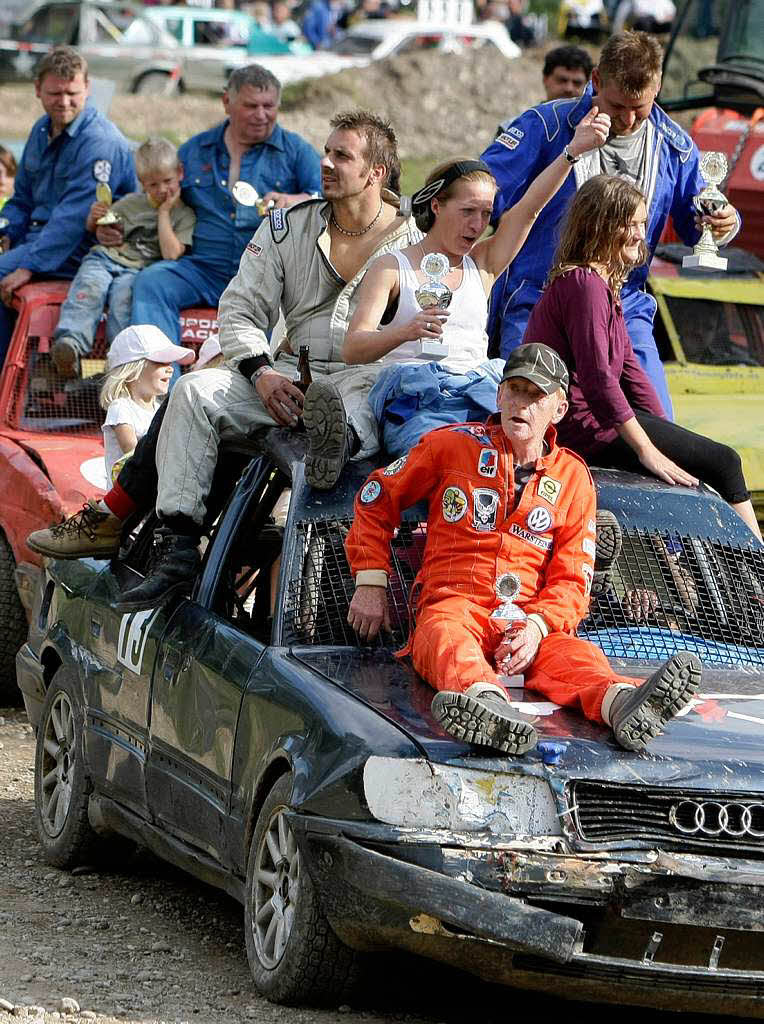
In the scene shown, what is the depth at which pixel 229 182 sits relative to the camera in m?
11.0

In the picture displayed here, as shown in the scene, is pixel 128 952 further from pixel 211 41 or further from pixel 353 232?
pixel 211 41

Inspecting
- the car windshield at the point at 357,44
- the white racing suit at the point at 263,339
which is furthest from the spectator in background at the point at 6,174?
the car windshield at the point at 357,44

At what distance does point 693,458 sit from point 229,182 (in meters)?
5.09

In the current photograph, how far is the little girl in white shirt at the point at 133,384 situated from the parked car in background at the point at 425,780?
2.01 m

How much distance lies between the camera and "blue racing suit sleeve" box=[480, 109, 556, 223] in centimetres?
797

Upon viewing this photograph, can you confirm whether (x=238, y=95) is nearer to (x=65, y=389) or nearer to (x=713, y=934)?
(x=65, y=389)

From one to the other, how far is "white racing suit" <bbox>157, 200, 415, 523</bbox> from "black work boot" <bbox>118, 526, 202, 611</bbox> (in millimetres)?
119

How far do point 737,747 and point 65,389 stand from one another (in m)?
5.90

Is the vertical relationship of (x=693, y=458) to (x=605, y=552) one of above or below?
above

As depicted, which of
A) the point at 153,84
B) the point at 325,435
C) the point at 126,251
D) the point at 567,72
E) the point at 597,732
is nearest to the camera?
the point at 597,732

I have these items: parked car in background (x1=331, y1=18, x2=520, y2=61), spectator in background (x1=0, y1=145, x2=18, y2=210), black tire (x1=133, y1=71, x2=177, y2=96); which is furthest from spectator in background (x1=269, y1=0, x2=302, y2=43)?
spectator in background (x1=0, y1=145, x2=18, y2=210)

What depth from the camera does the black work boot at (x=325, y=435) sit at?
5855 mm

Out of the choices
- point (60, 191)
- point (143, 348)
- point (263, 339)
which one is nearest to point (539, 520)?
point (263, 339)

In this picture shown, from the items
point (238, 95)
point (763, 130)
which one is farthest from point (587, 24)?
point (238, 95)
